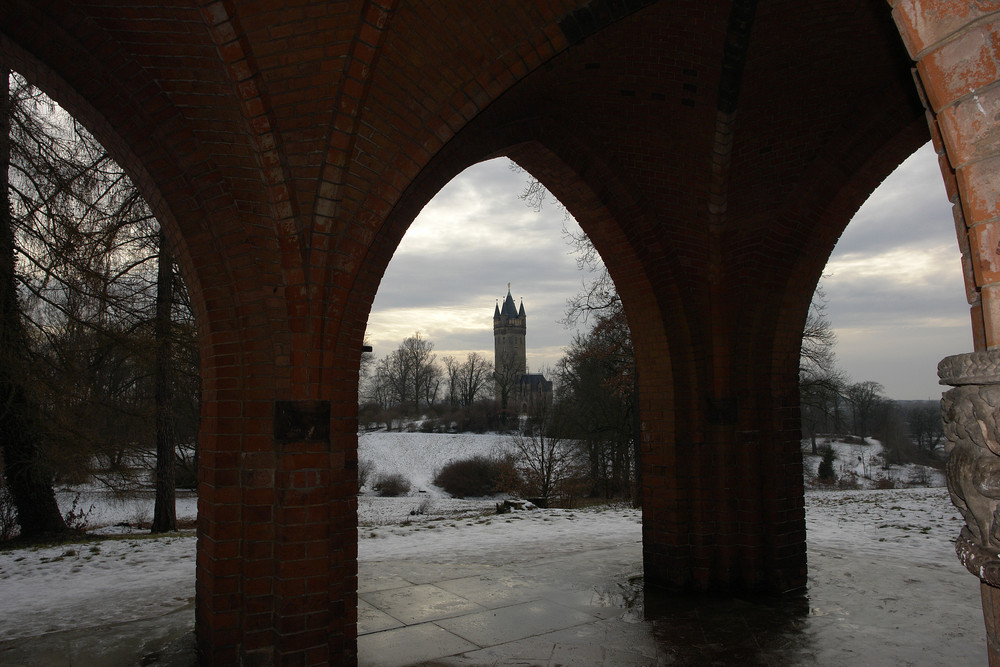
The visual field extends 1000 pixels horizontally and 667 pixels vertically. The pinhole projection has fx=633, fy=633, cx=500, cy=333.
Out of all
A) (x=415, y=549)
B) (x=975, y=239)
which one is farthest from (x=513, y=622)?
(x=975, y=239)

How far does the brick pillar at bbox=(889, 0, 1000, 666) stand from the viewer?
58.8 inches

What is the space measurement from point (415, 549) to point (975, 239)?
24.1 feet

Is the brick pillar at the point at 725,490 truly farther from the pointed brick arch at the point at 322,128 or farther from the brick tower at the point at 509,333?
the brick tower at the point at 509,333

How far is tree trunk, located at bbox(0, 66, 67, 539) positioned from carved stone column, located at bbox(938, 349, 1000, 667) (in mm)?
9985

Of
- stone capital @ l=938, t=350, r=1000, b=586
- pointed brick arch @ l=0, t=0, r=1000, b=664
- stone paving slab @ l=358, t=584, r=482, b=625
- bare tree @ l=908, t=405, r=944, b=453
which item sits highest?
pointed brick arch @ l=0, t=0, r=1000, b=664

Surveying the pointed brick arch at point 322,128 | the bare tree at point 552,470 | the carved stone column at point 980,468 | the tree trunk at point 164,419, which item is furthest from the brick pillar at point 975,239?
the bare tree at point 552,470

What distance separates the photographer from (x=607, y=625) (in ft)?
17.0

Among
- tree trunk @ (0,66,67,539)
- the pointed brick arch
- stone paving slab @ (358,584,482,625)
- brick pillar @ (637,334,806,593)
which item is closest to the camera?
the pointed brick arch

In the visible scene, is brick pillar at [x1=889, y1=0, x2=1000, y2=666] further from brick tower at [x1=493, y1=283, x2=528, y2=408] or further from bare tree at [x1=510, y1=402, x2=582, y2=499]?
brick tower at [x1=493, y1=283, x2=528, y2=408]

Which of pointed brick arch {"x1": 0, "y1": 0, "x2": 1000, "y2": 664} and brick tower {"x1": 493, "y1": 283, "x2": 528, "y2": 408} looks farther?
brick tower {"x1": 493, "y1": 283, "x2": 528, "y2": 408}

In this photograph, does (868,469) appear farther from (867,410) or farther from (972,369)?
(972,369)

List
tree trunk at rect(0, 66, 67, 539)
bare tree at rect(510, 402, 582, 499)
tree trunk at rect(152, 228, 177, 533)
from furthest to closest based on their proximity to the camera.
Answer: bare tree at rect(510, 402, 582, 499) < tree trunk at rect(152, 228, 177, 533) < tree trunk at rect(0, 66, 67, 539)

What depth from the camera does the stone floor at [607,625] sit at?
4.49 meters

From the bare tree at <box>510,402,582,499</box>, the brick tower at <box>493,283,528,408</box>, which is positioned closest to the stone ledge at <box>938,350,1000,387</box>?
the bare tree at <box>510,402,582,499</box>
